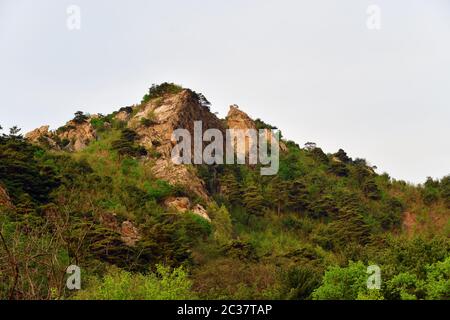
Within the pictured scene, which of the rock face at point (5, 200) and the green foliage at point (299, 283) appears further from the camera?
the rock face at point (5, 200)

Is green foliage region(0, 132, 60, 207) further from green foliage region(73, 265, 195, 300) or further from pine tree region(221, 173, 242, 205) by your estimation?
pine tree region(221, 173, 242, 205)

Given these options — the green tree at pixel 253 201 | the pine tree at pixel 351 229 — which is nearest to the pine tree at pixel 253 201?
the green tree at pixel 253 201

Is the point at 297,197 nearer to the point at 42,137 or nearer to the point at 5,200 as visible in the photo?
the point at 42,137

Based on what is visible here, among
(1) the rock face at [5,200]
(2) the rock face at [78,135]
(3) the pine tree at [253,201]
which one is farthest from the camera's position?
(2) the rock face at [78,135]

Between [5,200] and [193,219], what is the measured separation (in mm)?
12173

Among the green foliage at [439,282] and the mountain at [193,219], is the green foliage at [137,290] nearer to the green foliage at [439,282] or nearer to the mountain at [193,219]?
the mountain at [193,219]

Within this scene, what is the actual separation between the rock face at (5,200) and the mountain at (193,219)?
0.14 m

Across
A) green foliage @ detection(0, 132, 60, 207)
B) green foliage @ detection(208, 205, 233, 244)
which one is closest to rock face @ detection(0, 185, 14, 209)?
green foliage @ detection(0, 132, 60, 207)

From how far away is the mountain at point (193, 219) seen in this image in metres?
23.0

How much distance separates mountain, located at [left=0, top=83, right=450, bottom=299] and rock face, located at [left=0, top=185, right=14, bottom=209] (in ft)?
0.46

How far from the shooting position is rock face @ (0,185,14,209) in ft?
104

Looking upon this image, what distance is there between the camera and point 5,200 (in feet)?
107
